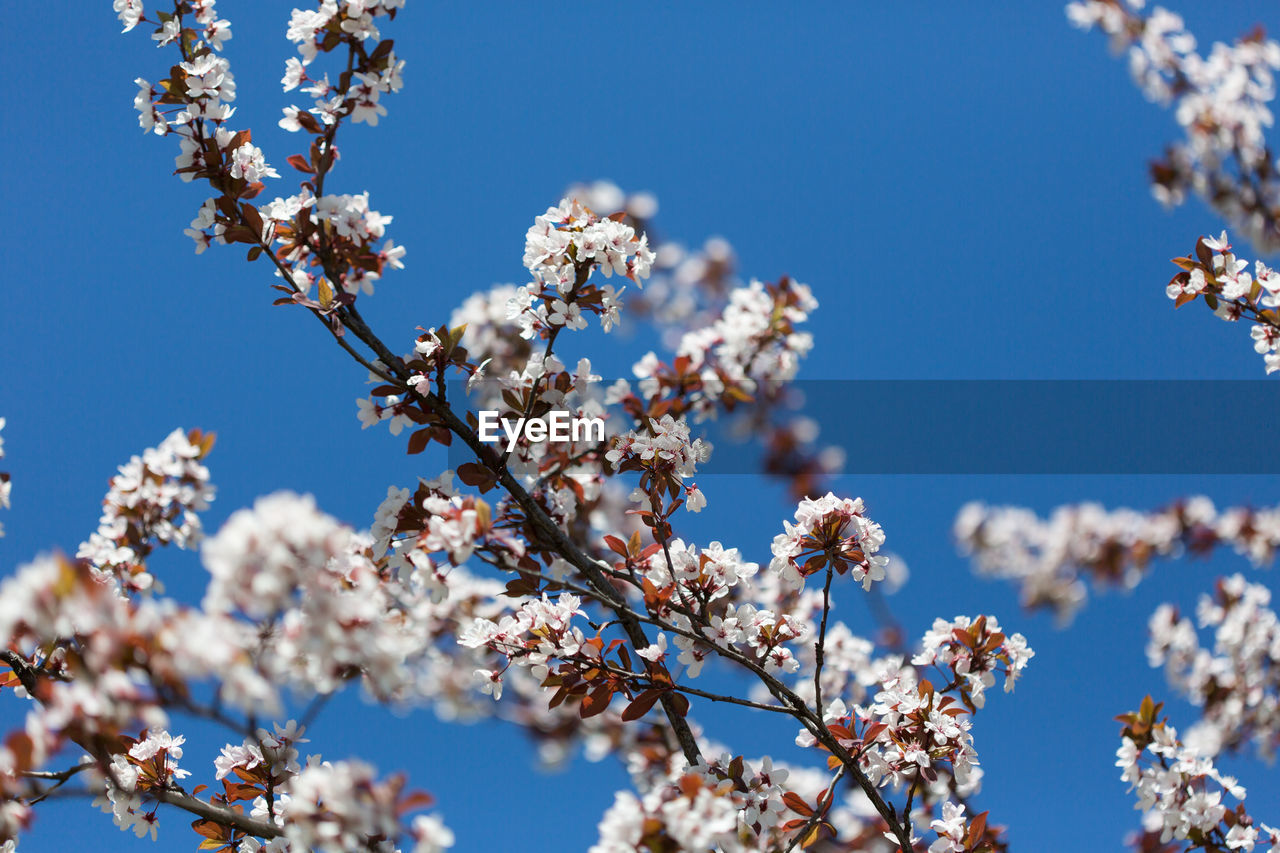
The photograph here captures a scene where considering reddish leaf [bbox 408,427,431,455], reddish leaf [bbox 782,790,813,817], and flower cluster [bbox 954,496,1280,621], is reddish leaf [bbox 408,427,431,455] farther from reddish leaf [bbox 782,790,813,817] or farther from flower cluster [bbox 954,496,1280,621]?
flower cluster [bbox 954,496,1280,621]

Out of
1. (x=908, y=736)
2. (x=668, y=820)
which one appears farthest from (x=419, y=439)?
(x=908, y=736)

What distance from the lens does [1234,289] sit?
8.86ft

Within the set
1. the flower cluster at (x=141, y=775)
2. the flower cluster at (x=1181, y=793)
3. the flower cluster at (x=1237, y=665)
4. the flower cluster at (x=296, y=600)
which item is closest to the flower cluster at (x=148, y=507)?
the flower cluster at (x=141, y=775)

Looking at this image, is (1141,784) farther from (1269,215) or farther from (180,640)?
(180,640)

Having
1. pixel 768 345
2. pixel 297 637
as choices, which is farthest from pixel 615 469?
pixel 768 345

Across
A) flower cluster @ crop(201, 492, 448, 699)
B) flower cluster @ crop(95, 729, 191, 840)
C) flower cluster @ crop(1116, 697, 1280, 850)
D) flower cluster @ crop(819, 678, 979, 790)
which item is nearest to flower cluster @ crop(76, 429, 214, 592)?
flower cluster @ crop(95, 729, 191, 840)

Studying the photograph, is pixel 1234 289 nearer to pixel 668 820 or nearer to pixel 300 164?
pixel 668 820

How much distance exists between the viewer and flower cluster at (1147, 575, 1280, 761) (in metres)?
3.78

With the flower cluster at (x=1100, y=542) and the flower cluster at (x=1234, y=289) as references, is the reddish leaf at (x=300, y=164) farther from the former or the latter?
the flower cluster at (x=1100, y=542)

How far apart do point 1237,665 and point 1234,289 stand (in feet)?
7.65

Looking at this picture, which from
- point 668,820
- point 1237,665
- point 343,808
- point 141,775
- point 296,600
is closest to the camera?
point 296,600

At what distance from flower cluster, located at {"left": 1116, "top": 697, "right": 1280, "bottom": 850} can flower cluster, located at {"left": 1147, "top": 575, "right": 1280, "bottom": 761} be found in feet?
4.82

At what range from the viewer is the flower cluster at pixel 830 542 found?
7.37ft

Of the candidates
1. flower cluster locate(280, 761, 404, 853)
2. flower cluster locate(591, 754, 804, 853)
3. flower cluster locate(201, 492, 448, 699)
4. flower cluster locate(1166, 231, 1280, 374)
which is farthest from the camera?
flower cluster locate(1166, 231, 1280, 374)
